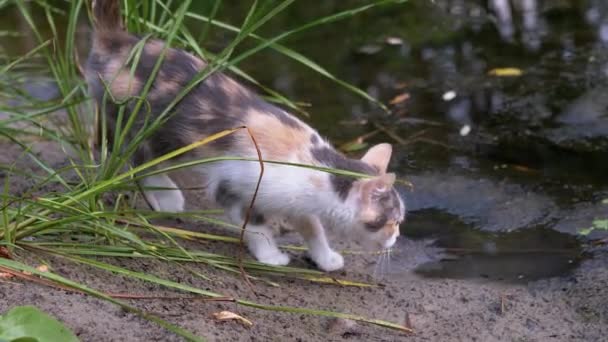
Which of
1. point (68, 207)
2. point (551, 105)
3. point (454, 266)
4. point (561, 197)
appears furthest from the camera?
point (551, 105)

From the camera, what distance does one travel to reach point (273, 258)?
387cm

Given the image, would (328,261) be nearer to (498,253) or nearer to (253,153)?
(253,153)

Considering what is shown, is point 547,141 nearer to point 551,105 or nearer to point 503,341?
point 551,105

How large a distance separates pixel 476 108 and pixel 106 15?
2547 millimetres

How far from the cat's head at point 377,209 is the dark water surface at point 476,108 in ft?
1.16

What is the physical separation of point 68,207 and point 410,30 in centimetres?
454

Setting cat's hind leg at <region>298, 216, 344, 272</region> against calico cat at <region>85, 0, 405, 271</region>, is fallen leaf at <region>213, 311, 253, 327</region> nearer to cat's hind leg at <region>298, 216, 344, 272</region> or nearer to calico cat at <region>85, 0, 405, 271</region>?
calico cat at <region>85, 0, 405, 271</region>

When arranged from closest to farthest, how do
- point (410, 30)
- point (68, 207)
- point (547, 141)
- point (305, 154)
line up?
1. point (68, 207)
2. point (305, 154)
3. point (547, 141)
4. point (410, 30)

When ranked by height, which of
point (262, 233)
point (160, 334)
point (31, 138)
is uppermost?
point (160, 334)

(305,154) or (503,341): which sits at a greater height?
(305,154)

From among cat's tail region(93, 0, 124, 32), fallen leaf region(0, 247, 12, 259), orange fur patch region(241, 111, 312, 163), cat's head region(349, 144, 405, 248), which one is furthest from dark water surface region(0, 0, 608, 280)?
fallen leaf region(0, 247, 12, 259)

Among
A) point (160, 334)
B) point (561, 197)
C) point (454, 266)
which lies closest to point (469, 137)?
point (561, 197)

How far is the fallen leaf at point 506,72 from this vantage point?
6.02 metres

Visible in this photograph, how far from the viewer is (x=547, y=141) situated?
16.5 ft
